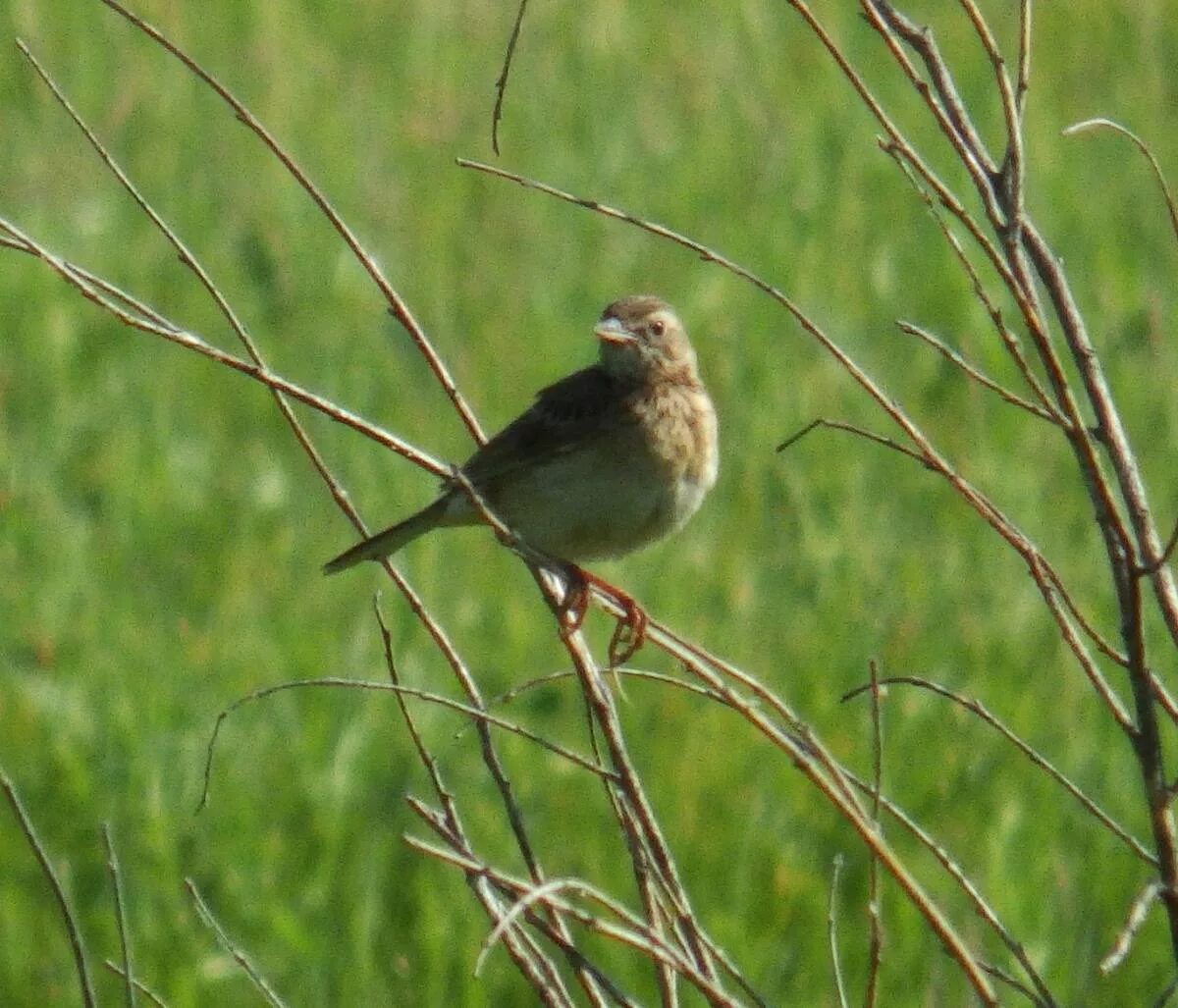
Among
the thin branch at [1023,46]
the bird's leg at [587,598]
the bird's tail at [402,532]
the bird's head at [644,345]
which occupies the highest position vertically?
the thin branch at [1023,46]

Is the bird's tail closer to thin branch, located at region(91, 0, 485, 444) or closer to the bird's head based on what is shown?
the bird's head

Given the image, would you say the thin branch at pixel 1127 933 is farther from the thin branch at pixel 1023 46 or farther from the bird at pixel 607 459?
the bird at pixel 607 459

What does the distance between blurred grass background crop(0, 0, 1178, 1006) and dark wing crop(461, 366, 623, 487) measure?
3.47 ft

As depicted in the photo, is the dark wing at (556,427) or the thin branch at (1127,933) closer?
Answer: the thin branch at (1127,933)

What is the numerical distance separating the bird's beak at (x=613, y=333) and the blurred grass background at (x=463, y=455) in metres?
1.26

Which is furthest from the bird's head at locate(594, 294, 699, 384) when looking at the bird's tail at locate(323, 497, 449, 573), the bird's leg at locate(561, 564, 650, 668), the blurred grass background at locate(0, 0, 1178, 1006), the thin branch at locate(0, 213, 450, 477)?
the thin branch at locate(0, 213, 450, 477)

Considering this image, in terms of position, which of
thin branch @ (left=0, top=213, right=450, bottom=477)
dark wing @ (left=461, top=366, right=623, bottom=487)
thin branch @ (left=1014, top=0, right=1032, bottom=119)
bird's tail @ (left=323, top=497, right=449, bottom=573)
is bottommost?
bird's tail @ (left=323, top=497, right=449, bottom=573)

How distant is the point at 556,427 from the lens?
5.15 meters

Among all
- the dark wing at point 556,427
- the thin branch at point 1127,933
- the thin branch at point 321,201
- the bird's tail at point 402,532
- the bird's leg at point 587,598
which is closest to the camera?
the thin branch at point 1127,933

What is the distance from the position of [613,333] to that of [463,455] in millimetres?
3110

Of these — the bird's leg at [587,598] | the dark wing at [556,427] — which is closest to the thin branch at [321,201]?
the bird's leg at [587,598]

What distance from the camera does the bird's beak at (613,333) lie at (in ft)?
16.8

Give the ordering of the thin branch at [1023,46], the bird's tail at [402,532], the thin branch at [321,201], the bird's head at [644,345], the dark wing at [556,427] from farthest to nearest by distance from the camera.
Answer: the bird's head at [644,345] → the dark wing at [556,427] → the bird's tail at [402,532] → the thin branch at [321,201] → the thin branch at [1023,46]

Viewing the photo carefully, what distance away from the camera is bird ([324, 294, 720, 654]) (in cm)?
481
